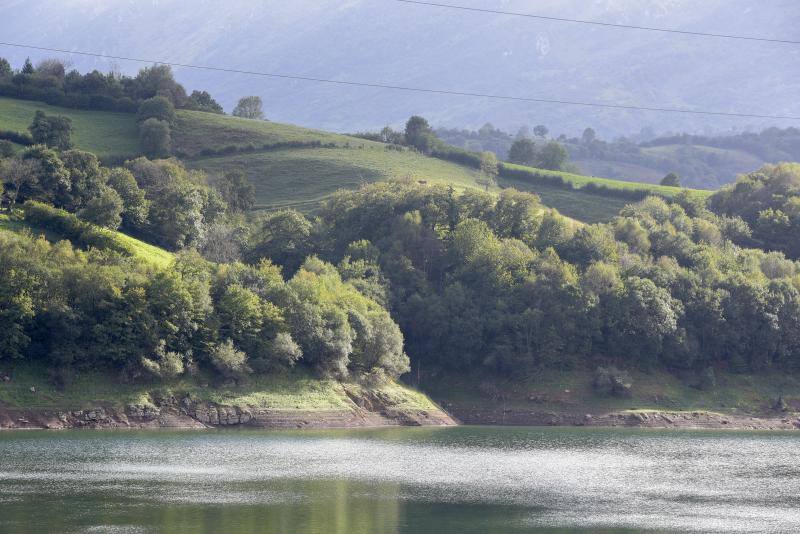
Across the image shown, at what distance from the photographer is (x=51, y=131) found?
157875mm

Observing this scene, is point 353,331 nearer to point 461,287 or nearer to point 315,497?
point 461,287

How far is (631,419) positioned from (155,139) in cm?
9103

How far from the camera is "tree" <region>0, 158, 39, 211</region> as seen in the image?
388 ft

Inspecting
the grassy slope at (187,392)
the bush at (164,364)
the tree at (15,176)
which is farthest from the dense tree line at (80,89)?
the bush at (164,364)

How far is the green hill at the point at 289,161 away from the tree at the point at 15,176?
46.3 metres

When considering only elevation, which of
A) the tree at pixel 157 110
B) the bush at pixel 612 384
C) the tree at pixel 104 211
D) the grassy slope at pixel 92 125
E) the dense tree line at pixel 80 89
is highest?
the dense tree line at pixel 80 89

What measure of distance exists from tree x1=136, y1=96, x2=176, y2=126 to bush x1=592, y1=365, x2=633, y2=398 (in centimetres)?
9180

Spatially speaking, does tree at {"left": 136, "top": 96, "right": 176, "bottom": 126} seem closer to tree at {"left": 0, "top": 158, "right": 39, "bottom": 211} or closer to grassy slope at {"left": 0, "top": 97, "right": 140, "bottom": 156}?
grassy slope at {"left": 0, "top": 97, "right": 140, "bottom": 156}

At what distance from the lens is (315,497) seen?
60.0 meters

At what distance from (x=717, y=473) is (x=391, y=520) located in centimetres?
2911

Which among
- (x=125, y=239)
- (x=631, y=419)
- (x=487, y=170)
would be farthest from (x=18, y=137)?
(x=631, y=419)

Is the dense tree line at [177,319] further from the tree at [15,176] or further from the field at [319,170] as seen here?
the field at [319,170]

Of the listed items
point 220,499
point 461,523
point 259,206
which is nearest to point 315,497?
point 220,499

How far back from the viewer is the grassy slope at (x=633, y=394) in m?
117
